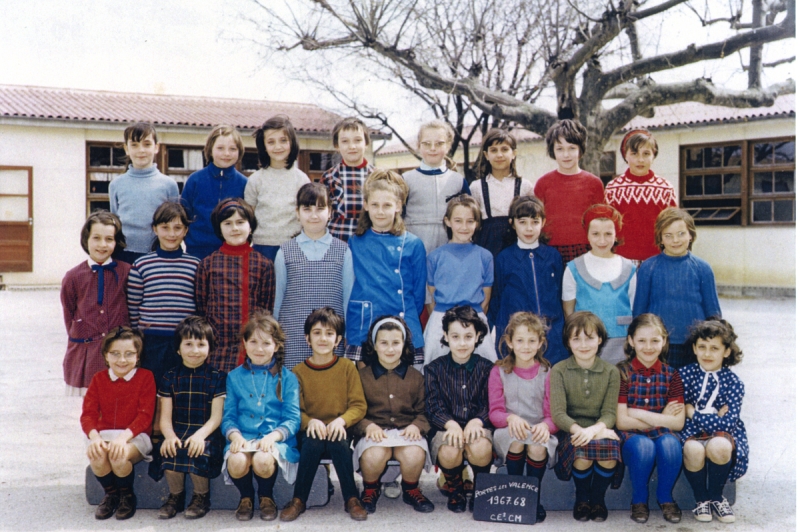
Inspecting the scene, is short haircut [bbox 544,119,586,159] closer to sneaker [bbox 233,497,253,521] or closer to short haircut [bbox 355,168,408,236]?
short haircut [bbox 355,168,408,236]

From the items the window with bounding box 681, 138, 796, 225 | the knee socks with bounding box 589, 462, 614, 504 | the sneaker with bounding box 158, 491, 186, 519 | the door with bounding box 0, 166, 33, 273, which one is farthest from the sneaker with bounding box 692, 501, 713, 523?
the door with bounding box 0, 166, 33, 273

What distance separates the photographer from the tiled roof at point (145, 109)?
15.8 m

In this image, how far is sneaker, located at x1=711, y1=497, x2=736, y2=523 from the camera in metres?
3.27

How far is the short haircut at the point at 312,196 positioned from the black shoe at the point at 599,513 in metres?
2.04

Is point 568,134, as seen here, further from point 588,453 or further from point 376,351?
point 588,453

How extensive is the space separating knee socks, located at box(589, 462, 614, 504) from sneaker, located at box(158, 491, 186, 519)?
187 cm

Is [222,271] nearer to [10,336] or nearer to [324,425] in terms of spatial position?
[324,425]

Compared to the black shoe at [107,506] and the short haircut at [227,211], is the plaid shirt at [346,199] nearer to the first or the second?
the short haircut at [227,211]

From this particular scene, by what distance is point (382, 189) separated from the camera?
3.97m

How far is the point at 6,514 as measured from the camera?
3.32 metres

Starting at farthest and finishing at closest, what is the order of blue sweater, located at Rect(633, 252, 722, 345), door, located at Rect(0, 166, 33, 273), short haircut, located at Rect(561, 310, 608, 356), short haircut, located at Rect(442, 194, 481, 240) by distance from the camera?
door, located at Rect(0, 166, 33, 273) → short haircut, located at Rect(442, 194, 481, 240) → blue sweater, located at Rect(633, 252, 722, 345) → short haircut, located at Rect(561, 310, 608, 356)

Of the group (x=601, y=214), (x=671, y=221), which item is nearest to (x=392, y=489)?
(x=601, y=214)

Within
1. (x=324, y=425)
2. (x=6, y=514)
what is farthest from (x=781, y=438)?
(x=6, y=514)

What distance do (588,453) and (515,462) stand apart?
33 centimetres
